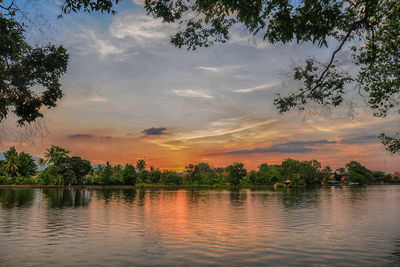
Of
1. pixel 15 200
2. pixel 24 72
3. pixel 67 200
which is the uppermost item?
pixel 24 72

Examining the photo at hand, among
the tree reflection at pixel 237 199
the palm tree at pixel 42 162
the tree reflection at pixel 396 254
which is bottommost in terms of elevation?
the tree reflection at pixel 237 199

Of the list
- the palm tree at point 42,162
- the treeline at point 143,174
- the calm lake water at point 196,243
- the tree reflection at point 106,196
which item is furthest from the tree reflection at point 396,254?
the palm tree at point 42,162

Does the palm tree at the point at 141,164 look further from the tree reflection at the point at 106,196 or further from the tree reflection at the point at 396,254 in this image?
the tree reflection at the point at 396,254

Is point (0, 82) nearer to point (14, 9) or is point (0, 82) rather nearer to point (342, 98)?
point (14, 9)

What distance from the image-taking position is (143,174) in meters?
127

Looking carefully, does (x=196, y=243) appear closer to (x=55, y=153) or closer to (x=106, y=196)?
(x=106, y=196)

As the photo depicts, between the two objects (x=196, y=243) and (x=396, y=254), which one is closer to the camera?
(x=396, y=254)

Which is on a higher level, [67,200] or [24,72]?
[24,72]

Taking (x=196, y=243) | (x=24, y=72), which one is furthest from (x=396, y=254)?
(x=24, y=72)

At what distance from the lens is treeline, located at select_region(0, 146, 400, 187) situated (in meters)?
104

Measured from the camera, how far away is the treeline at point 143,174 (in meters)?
104

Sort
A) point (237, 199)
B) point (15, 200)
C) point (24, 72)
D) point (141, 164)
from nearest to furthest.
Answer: point (24, 72)
point (15, 200)
point (237, 199)
point (141, 164)

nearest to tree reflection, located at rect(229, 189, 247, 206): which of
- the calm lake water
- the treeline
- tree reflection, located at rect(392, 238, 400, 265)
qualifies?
the calm lake water

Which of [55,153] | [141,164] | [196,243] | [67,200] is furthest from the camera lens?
[141,164]
